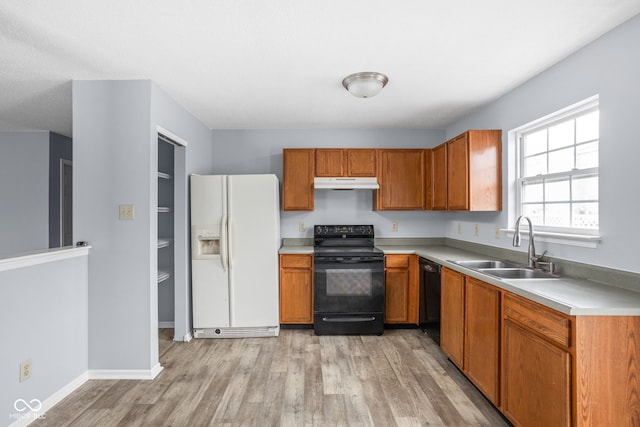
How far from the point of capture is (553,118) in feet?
7.88

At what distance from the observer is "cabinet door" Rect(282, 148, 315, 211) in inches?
152

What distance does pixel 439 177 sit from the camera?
3.62 meters

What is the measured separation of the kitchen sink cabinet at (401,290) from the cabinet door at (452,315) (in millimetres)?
656

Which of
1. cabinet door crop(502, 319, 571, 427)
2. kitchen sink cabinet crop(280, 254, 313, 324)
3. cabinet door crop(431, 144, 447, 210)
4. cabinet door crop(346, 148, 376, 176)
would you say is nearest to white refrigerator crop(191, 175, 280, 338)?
kitchen sink cabinet crop(280, 254, 313, 324)

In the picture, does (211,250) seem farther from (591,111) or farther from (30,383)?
(591,111)

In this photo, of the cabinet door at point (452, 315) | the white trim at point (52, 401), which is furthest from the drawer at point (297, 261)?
the white trim at point (52, 401)

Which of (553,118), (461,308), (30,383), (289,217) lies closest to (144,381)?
(30,383)

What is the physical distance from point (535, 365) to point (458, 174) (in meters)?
1.86

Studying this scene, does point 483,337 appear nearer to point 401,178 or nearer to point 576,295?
point 576,295

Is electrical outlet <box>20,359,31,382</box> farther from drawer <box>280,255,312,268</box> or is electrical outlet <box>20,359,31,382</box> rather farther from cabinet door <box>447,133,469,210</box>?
cabinet door <box>447,133,469,210</box>

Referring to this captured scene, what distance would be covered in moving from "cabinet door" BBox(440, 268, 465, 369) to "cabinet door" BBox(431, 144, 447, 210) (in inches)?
36.9

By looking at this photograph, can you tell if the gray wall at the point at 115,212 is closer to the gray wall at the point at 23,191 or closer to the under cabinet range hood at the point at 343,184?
the under cabinet range hood at the point at 343,184

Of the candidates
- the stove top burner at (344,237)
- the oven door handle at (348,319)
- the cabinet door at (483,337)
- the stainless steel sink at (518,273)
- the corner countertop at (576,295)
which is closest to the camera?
the corner countertop at (576,295)

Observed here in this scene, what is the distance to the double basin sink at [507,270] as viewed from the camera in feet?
7.55
